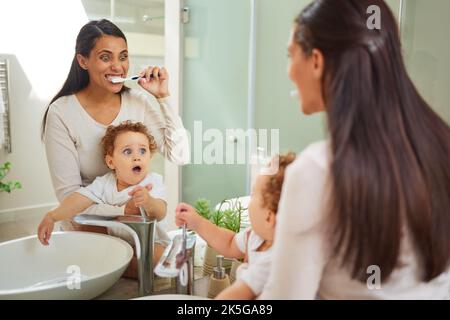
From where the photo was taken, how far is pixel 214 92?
3.29ft

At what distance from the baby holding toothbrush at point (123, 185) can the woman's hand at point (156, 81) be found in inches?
2.9

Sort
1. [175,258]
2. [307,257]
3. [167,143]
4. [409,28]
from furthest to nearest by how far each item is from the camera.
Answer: [409,28] → [167,143] → [175,258] → [307,257]

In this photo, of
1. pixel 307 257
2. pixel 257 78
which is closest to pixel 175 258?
pixel 307 257

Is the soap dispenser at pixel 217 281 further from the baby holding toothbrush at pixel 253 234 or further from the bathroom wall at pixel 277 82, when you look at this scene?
the bathroom wall at pixel 277 82

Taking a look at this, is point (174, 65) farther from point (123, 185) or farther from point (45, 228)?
point (45, 228)

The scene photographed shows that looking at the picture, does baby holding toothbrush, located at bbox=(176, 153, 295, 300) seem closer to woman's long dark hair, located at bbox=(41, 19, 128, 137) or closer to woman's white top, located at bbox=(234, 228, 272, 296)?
woman's white top, located at bbox=(234, 228, 272, 296)

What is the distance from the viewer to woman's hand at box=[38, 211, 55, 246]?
2.85ft

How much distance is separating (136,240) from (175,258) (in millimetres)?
113

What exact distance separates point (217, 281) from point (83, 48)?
0.50m

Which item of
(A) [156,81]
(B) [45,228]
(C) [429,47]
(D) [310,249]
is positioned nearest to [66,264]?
(B) [45,228]

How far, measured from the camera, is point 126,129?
883 mm

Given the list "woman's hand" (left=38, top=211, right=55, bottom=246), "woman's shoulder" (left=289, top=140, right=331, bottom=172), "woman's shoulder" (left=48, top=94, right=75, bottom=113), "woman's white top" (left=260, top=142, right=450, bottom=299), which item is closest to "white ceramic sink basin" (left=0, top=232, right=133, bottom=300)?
"woman's hand" (left=38, top=211, right=55, bottom=246)

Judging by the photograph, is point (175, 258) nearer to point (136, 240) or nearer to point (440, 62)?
point (136, 240)

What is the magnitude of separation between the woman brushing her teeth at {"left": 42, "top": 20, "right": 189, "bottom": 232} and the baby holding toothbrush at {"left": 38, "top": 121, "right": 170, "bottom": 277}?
12 millimetres
